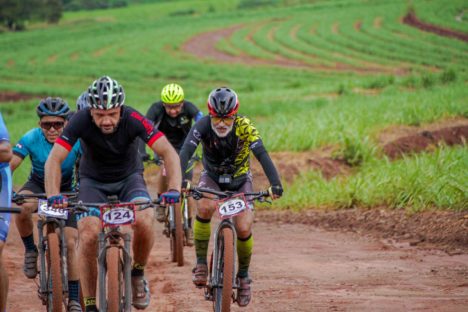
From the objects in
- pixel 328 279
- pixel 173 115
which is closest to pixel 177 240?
pixel 173 115

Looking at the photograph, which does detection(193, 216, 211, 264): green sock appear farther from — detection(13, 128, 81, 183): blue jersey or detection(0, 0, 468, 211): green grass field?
detection(0, 0, 468, 211): green grass field

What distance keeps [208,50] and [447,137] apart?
41.5 meters

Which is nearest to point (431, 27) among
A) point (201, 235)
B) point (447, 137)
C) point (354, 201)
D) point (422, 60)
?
point (422, 60)

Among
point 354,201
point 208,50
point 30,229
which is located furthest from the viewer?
point 208,50

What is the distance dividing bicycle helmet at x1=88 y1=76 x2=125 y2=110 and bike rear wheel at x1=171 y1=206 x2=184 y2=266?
177 inches

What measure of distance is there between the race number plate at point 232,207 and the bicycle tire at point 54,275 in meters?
1.56

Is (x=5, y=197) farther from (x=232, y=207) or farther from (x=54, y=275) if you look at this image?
(x=232, y=207)

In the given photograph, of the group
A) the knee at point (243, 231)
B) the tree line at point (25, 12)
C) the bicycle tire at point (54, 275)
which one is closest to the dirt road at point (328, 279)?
the knee at point (243, 231)

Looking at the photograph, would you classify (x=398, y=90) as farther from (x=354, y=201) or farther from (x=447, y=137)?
(x=354, y=201)

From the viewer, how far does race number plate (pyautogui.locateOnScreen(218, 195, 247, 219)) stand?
8.52 m

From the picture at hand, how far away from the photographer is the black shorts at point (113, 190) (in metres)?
8.00

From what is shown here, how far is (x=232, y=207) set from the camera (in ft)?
28.0

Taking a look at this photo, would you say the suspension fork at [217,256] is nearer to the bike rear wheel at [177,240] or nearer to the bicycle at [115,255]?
the bicycle at [115,255]

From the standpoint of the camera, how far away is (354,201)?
50.2 ft
